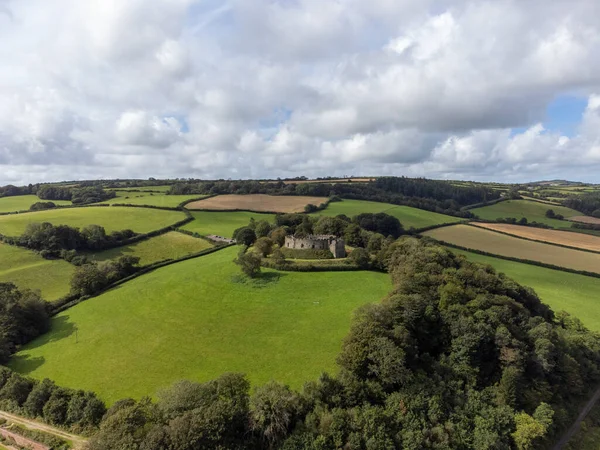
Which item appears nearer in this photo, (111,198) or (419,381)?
(419,381)

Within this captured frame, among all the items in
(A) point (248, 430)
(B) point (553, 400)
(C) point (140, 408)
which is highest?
(C) point (140, 408)

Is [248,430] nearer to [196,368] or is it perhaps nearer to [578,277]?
[196,368]

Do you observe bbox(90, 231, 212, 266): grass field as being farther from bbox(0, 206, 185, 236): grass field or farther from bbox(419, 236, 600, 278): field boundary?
bbox(419, 236, 600, 278): field boundary

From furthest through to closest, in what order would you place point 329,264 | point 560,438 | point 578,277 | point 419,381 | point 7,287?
point 578,277 < point 329,264 < point 7,287 < point 560,438 < point 419,381

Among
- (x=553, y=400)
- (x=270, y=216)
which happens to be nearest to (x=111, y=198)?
(x=270, y=216)

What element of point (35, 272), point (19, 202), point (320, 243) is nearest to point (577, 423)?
point (320, 243)

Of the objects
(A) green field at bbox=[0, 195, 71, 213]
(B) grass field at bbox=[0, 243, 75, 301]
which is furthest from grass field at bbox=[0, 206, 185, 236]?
(A) green field at bbox=[0, 195, 71, 213]
